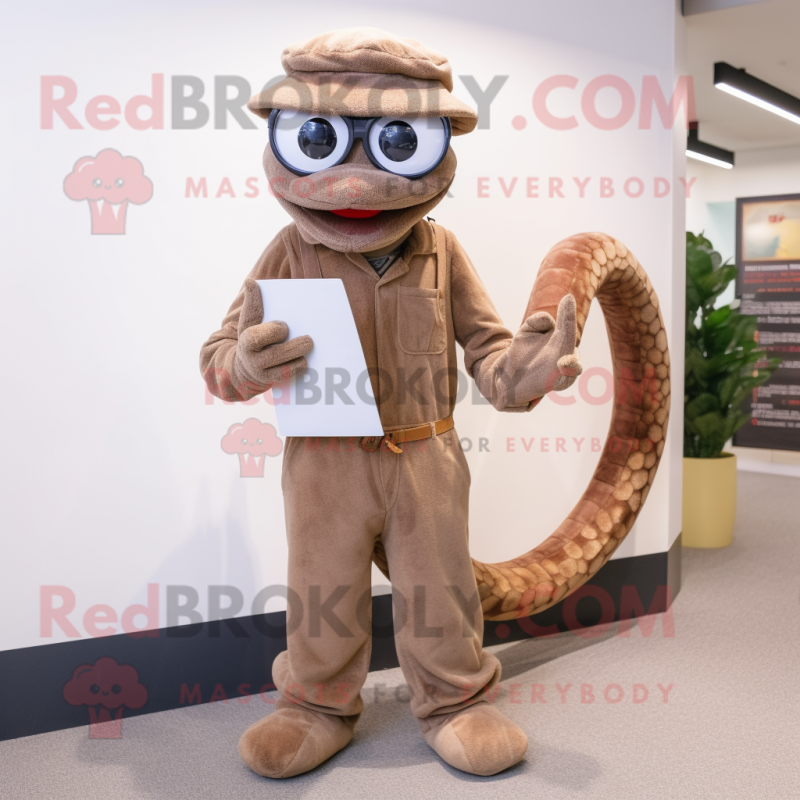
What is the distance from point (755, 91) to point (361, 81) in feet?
11.2

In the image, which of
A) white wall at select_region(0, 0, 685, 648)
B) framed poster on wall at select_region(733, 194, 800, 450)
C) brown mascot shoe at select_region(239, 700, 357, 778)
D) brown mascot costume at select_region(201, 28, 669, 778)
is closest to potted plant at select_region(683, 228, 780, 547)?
white wall at select_region(0, 0, 685, 648)

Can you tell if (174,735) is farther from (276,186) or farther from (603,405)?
(603,405)

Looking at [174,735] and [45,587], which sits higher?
[45,587]

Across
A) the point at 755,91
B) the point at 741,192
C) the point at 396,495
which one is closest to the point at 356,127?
the point at 396,495

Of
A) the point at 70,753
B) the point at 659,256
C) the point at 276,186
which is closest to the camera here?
the point at 276,186

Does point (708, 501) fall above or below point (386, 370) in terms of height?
below

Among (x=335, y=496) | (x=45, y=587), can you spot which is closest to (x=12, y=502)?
(x=45, y=587)

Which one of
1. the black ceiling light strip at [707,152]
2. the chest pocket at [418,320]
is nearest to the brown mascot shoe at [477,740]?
the chest pocket at [418,320]

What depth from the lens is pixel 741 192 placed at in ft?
19.8

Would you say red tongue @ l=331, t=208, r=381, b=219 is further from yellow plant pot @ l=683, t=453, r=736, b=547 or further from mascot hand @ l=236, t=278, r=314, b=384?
yellow plant pot @ l=683, t=453, r=736, b=547

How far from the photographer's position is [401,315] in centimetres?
184

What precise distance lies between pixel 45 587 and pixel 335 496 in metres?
0.89

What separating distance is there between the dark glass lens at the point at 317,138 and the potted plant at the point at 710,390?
8.41ft

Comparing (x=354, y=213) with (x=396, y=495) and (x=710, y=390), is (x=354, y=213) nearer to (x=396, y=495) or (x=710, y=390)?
(x=396, y=495)
